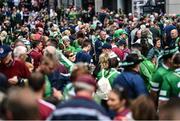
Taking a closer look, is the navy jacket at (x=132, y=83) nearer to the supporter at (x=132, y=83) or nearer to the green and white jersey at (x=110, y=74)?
the supporter at (x=132, y=83)

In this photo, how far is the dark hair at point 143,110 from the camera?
6098mm

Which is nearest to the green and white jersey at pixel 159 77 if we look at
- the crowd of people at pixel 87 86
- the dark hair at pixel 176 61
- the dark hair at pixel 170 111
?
the crowd of people at pixel 87 86

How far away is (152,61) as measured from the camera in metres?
11.5

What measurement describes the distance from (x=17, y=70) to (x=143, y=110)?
3979 millimetres

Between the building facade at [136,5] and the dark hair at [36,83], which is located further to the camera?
the building facade at [136,5]

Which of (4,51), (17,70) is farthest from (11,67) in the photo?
(4,51)

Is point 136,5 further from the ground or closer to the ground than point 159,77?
closer to the ground

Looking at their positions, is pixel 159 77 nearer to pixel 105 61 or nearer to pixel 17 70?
pixel 105 61

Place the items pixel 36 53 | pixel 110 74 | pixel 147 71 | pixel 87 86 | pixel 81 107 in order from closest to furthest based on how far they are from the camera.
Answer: pixel 81 107, pixel 87 86, pixel 110 74, pixel 147 71, pixel 36 53

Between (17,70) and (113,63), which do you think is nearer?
(17,70)

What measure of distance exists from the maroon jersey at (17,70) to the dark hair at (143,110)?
3798 mm

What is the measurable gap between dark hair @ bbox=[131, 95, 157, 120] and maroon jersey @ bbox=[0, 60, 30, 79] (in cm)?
380

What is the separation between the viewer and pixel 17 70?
9.66 meters

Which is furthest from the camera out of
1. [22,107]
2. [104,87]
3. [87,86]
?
[104,87]
